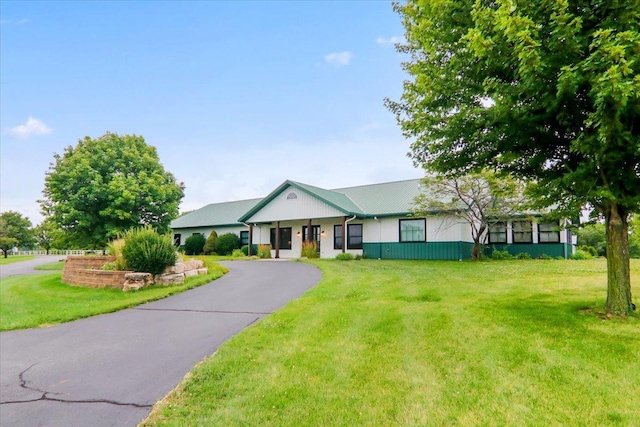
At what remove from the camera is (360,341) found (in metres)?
5.09

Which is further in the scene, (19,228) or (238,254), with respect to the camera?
(19,228)

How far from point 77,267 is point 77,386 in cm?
978

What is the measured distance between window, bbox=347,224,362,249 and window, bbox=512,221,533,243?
29.0 feet

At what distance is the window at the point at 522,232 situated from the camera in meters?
19.3

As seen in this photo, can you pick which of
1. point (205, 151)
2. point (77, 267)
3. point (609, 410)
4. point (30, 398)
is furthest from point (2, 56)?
point (609, 410)

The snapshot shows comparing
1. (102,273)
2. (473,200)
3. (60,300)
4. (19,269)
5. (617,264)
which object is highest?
(473,200)

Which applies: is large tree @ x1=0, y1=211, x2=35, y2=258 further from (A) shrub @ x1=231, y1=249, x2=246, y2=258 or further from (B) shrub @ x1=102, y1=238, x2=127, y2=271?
(B) shrub @ x1=102, y1=238, x2=127, y2=271

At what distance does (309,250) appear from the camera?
2192cm

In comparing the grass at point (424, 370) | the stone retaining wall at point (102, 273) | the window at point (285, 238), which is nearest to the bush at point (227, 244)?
the window at point (285, 238)

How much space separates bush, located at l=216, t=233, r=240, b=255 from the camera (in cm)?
2727

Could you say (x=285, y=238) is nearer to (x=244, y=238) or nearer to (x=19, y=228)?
(x=244, y=238)

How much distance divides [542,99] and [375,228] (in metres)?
16.9

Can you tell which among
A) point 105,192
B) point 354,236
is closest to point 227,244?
point 354,236

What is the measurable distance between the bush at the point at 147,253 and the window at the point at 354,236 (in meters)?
13.1
